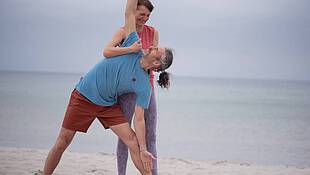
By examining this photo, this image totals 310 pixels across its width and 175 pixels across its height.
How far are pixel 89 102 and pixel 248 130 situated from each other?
9.91 meters

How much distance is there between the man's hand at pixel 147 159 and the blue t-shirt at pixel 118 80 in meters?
0.29

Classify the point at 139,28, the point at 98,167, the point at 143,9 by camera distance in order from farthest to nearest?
the point at 98,167, the point at 139,28, the point at 143,9

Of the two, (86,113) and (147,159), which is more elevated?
(86,113)

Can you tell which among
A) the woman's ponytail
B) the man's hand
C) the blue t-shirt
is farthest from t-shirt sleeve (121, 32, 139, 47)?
the man's hand

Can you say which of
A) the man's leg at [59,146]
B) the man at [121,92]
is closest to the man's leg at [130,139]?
the man at [121,92]

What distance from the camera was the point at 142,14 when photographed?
313 centimetres

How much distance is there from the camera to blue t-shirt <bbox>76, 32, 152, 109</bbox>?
305 cm

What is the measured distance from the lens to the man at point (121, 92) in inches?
120

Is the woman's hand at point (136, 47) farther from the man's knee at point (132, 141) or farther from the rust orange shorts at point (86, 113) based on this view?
the man's knee at point (132, 141)

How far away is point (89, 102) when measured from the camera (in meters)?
3.16

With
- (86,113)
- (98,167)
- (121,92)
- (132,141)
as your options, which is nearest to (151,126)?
(132,141)

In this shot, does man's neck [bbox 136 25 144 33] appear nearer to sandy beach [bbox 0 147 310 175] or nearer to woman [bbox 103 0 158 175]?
woman [bbox 103 0 158 175]

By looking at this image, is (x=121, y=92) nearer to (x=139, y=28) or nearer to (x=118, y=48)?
(x=118, y=48)

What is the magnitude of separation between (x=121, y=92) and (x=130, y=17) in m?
0.46
